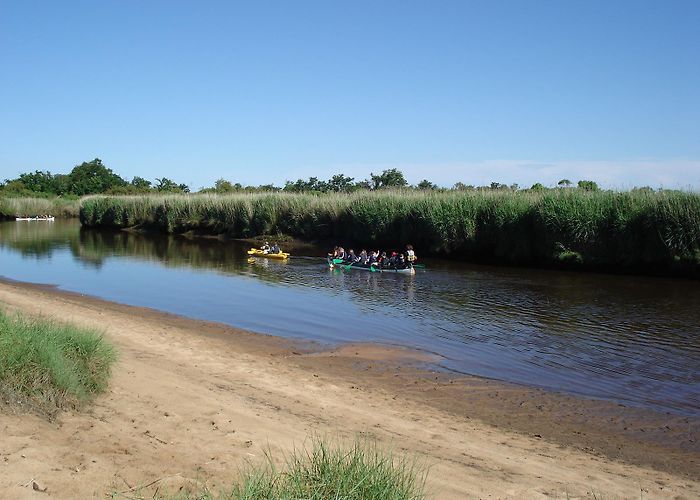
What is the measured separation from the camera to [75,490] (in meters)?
5.20

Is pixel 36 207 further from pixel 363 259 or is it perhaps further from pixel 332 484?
pixel 332 484

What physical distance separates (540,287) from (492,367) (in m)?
11.9

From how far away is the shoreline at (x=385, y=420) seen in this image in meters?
6.33

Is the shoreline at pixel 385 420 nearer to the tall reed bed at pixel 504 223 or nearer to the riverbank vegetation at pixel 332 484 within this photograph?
the riverbank vegetation at pixel 332 484

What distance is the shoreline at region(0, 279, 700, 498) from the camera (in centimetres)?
633

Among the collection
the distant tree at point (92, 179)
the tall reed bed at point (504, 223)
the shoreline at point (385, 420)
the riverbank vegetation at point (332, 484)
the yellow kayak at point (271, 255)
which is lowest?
the shoreline at point (385, 420)

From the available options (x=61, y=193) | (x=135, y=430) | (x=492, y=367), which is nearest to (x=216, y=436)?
(x=135, y=430)

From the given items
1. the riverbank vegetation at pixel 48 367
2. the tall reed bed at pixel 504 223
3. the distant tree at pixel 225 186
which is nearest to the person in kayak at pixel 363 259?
the tall reed bed at pixel 504 223

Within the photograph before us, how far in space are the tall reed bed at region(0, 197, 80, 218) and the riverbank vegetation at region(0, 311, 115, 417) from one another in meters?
81.4

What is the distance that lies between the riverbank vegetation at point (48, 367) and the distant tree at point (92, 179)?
336ft

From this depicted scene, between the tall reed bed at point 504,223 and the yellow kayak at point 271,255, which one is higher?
the tall reed bed at point 504,223

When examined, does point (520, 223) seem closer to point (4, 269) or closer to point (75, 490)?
point (4, 269)

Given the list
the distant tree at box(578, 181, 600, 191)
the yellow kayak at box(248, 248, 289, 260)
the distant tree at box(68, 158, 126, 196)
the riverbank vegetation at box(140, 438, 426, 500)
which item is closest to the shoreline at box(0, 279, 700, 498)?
the riverbank vegetation at box(140, 438, 426, 500)

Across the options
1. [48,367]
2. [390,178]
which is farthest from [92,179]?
[48,367]
